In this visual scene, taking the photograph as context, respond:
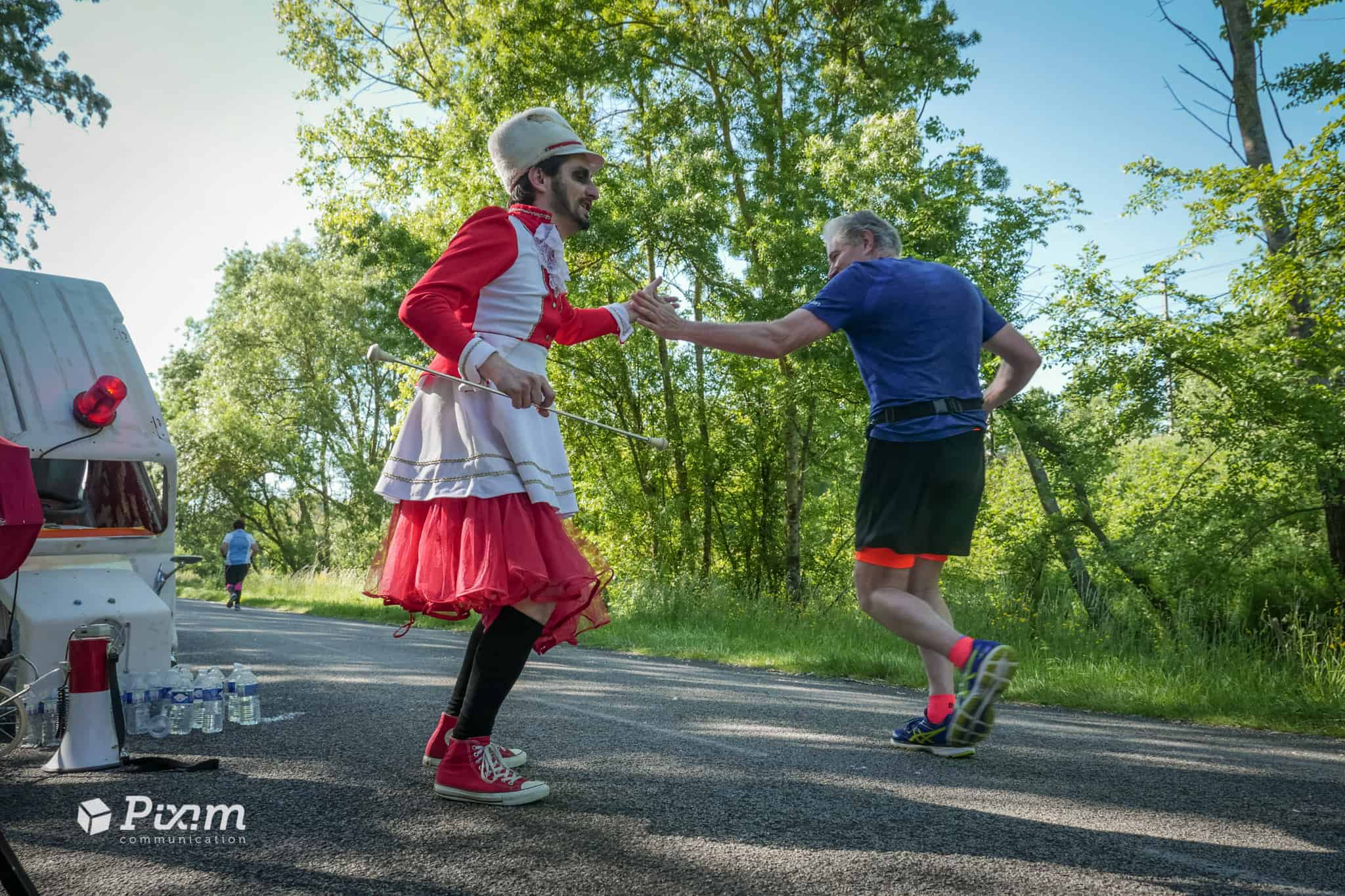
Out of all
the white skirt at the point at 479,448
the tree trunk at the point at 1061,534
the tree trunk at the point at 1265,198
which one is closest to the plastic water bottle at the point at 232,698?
the white skirt at the point at 479,448

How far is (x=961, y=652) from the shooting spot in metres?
3.44

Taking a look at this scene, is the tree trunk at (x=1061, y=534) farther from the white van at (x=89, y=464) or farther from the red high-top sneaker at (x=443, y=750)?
the white van at (x=89, y=464)

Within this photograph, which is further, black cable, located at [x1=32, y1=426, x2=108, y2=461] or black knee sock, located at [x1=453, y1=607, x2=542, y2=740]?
black cable, located at [x1=32, y1=426, x2=108, y2=461]

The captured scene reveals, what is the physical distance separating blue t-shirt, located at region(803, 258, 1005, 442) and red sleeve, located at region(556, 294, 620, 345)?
840mm

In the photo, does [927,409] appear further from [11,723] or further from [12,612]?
[12,612]

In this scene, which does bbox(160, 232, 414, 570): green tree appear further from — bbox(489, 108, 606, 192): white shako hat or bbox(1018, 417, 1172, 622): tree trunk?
bbox(489, 108, 606, 192): white shako hat

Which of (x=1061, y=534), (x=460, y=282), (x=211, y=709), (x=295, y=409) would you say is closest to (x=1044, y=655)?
(x=1061, y=534)

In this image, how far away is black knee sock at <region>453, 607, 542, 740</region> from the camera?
308 cm

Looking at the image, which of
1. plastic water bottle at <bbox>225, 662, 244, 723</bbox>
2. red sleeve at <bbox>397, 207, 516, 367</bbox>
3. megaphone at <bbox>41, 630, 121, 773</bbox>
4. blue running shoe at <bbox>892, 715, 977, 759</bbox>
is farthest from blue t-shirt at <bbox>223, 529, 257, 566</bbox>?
red sleeve at <bbox>397, 207, 516, 367</bbox>

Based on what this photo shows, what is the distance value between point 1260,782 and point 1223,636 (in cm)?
464

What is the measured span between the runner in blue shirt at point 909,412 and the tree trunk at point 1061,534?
609cm

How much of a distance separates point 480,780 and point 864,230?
9.07ft

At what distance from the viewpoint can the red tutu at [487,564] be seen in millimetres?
2973

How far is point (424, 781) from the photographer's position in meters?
3.38
